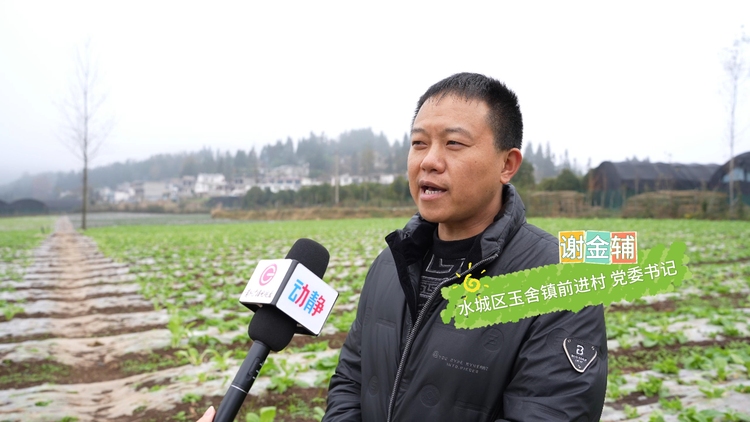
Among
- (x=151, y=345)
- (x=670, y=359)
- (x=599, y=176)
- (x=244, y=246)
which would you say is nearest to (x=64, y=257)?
(x=244, y=246)

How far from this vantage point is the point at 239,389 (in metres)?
1.33

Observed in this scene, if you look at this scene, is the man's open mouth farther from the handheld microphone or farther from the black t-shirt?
the handheld microphone

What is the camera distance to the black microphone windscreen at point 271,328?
59.2 inches

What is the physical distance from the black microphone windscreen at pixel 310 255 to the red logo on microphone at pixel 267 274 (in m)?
0.12

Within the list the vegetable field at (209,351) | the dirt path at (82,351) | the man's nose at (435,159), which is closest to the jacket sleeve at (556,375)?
the man's nose at (435,159)

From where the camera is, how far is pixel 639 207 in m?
29.5

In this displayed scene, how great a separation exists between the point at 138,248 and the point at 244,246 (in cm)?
363

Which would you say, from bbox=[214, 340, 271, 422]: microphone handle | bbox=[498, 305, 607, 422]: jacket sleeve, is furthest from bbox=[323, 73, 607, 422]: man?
bbox=[214, 340, 271, 422]: microphone handle

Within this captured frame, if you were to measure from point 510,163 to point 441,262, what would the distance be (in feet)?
1.37

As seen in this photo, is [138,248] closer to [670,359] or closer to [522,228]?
[670,359]

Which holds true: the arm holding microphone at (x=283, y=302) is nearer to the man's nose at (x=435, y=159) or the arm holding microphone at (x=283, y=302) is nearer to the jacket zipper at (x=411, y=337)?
the jacket zipper at (x=411, y=337)

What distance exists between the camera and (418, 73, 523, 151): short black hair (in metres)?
1.64
